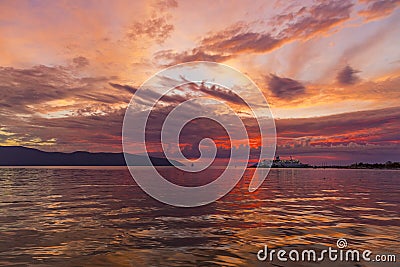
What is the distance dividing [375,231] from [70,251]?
798 inches

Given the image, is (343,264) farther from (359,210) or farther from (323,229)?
(359,210)

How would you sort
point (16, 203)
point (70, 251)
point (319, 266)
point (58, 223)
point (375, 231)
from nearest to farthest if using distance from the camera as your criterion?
point (319, 266), point (70, 251), point (375, 231), point (58, 223), point (16, 203)

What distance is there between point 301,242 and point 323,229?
476 centimetres

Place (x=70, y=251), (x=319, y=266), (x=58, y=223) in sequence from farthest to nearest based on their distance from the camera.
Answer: (x=58, y=223)
(x=70, y=251)
(x=319, y=266)

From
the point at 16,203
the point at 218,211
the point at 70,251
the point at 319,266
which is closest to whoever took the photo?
the point at 319,266

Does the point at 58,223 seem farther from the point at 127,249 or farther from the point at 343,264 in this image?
the point at 343,264

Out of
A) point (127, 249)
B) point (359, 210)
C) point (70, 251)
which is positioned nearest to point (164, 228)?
point (127, 249)

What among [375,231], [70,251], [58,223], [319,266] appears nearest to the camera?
[319,266]

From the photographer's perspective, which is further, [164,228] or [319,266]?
[164,228]

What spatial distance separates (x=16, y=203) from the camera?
112 ft

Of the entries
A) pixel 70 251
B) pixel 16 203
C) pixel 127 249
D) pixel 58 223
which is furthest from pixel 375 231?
pixel 16 203

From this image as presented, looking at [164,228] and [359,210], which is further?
[359,210]

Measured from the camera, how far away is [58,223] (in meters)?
22.7

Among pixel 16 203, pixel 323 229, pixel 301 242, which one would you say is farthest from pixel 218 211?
pixel 16 203
